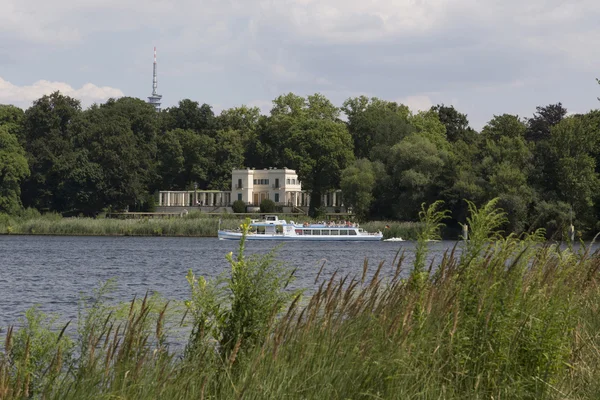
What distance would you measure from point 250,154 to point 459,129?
1053 inches

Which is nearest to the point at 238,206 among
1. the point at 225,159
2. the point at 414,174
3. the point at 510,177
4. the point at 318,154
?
the point at 225,159

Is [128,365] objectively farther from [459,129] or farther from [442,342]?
[459,129]

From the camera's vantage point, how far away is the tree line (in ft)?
251

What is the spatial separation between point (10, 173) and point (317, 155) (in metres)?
32.1

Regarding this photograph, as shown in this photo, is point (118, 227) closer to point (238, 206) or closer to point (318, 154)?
point (238, 206)

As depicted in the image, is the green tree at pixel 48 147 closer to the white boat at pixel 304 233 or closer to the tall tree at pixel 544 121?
the white boat at pixel 304 233

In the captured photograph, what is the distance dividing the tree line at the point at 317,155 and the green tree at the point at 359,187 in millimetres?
115

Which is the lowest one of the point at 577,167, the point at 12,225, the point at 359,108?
the point at 12,225

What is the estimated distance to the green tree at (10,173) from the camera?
9694 centimetres

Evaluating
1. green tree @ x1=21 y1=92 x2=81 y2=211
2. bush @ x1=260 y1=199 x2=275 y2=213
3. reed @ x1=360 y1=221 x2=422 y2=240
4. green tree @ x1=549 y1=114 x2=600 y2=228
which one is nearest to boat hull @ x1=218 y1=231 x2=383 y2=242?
reed @ x1=360 y1=221 x2=422 y2=240

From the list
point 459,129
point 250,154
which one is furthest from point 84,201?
point 459,129

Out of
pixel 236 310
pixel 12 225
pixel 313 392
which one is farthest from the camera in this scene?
pixel 12 225

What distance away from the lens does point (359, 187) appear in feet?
295

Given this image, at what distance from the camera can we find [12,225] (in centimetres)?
9400
